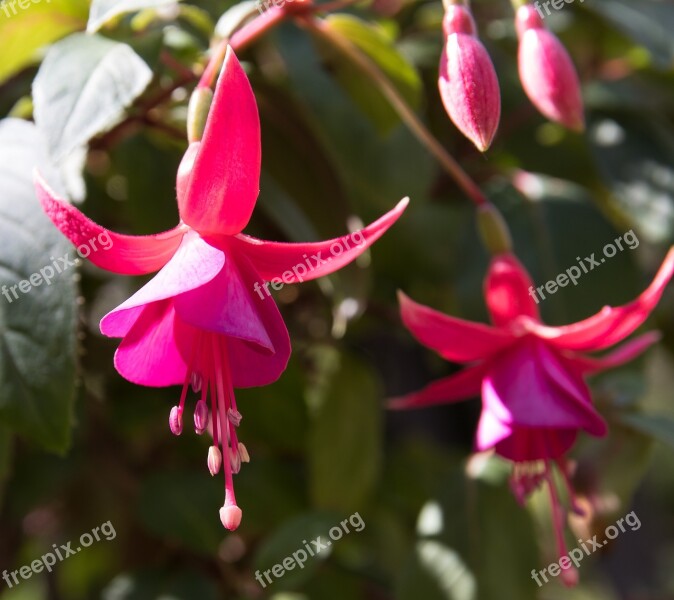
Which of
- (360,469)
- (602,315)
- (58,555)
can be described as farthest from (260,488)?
(602,315)

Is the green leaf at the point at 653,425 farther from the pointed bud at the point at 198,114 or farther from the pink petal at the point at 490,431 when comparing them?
the pointed bud at the point at 198,114

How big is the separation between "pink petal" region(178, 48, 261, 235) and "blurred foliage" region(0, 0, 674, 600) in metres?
0.10

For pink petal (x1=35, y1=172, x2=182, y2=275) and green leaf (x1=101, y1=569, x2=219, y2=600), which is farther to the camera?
green leaf (x1=101, y1=569, x2=219, y2=600)

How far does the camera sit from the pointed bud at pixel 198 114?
21.5 inches

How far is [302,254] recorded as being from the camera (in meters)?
0.52

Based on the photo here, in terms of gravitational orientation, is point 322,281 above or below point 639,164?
above

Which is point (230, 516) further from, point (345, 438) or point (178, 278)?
point (345, 438)

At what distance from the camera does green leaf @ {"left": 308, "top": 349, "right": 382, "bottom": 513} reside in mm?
937

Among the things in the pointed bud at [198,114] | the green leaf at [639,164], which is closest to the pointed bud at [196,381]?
the pointed bud at [198,114]

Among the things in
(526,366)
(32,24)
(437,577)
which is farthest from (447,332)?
(32,24)

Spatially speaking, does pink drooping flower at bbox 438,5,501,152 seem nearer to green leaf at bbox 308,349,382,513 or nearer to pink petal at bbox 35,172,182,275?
pink petal at bbox 35,172,182,275

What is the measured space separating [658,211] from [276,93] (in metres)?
0.41

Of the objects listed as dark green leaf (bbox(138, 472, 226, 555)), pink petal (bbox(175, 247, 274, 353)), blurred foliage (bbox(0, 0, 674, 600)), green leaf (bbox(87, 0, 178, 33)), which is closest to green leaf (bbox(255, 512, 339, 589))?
blurred foliage (bbox(0, 0, 674, 600))

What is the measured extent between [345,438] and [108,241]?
53 cm
